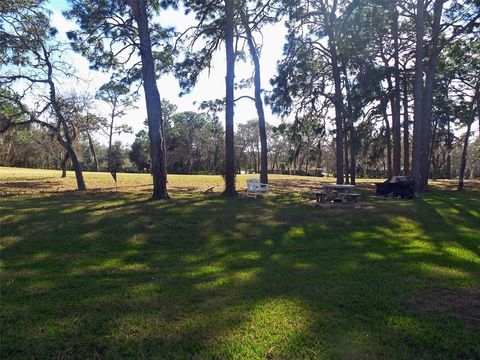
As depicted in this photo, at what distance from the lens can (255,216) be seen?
416 inches

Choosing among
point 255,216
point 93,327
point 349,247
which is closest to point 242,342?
point 93,327

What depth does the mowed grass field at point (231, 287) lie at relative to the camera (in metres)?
3.44

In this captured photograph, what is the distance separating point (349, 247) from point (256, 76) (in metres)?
14.8

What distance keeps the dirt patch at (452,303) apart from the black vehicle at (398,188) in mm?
11587

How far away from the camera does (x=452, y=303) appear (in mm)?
4484

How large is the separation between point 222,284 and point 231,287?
6.9 inches

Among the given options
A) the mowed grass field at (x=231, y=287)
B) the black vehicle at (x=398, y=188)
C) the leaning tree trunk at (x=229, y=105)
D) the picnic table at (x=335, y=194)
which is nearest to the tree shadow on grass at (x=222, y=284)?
the mowed grass field at (x=231, y=287)

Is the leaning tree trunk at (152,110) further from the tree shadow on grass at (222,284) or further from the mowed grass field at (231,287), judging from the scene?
the mowed grass field at (231,287)

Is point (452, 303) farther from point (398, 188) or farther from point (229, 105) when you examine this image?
point (229, 105)

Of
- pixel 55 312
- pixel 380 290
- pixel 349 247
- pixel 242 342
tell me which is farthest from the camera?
pixel 349 247

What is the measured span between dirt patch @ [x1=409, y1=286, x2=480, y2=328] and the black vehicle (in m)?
11.6

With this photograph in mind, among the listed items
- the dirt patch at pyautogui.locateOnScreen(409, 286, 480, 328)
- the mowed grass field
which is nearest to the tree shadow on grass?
the mowed grass field

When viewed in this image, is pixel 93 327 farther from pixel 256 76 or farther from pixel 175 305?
pixel 256 76

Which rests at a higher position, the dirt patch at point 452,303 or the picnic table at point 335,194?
the picnic table at point 335,194
